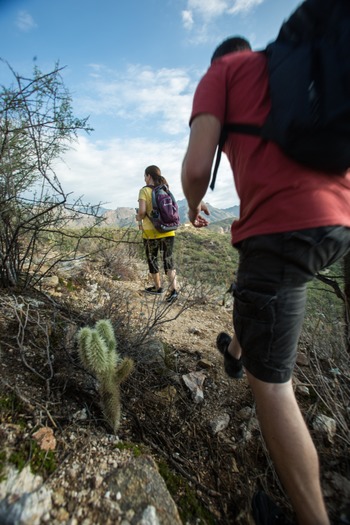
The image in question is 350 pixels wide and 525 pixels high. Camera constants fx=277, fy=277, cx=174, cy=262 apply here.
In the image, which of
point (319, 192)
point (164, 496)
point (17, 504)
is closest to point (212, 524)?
point (164, 496)

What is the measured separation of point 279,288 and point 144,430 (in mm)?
1323

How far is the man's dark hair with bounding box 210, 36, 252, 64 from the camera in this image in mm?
1534

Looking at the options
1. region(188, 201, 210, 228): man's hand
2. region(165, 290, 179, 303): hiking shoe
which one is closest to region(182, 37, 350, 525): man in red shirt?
region(188, 201, 210, 228): man's hand

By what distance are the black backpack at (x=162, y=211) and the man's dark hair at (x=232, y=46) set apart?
2981 mm

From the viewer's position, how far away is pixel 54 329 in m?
2.38

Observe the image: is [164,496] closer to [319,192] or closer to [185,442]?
[185,442]

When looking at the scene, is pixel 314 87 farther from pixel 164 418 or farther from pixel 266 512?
pixel 164 418

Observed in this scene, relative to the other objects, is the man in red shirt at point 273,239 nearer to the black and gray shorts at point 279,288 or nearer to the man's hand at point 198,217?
the black and gray shorts at point 279,288

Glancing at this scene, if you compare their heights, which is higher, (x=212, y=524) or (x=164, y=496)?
(x=164, y=496)

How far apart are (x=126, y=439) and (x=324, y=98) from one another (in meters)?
1.98

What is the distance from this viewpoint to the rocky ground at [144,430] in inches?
53.0

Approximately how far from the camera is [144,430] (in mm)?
1795

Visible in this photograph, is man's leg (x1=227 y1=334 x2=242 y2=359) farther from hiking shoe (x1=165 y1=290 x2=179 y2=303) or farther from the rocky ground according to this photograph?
hiking shoe (x1=165 y1=290 x2=179 y2=303)

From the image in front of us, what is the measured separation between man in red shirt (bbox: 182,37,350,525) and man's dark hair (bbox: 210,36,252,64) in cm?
29
